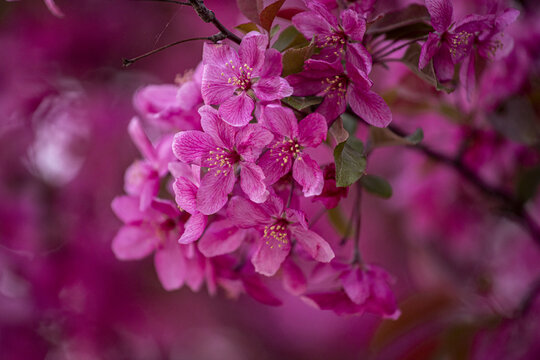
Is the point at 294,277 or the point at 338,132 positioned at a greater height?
the point at 338,132

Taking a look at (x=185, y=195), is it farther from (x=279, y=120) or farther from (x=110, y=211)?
(x=110, y=211)

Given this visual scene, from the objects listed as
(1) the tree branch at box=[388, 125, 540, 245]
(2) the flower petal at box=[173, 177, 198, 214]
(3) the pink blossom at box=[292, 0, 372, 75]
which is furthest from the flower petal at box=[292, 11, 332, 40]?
(1) the tree branch at box=[388, 125, 540, 245]

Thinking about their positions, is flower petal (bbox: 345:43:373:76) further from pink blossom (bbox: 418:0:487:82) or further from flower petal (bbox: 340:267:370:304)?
flower petal (bbox: 340:267:370:304)

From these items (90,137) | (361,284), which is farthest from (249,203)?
(90,137)

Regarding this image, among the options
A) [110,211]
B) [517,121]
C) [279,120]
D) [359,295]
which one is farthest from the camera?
[110,211]

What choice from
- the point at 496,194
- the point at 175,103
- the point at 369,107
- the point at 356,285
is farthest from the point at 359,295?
the point at 496,194

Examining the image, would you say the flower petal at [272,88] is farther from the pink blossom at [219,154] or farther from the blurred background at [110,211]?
the blurred background at [110,211]

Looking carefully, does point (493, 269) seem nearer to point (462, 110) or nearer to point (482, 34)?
point (462, 110)
